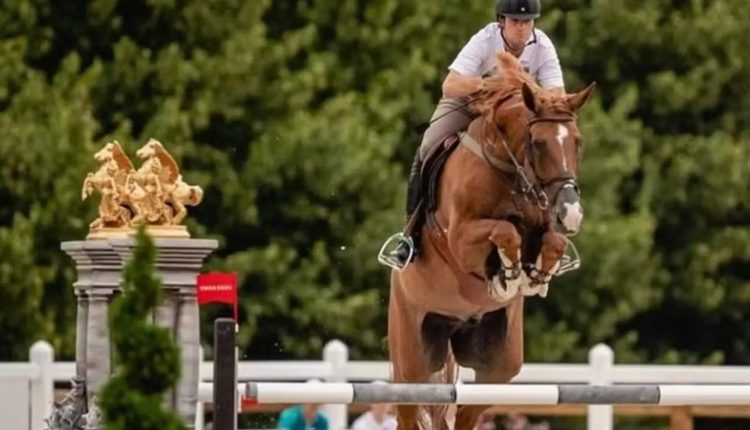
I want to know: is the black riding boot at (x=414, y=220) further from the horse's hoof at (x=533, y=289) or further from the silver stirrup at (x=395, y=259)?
the horse's hoof at (x=533, y=289)

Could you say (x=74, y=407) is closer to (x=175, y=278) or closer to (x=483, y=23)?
(x=175, y=278)

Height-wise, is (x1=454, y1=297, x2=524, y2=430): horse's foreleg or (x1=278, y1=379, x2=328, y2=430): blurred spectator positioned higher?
(x1=278, y1=379, x2=328, y2=430): blurred spectator

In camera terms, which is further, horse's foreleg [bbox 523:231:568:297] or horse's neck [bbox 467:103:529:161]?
horse's neck [bbox 467:103:529:161]

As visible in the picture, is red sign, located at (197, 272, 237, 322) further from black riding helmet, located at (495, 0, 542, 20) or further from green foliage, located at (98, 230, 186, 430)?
green foliage, located at (98, 230, 186, 430)

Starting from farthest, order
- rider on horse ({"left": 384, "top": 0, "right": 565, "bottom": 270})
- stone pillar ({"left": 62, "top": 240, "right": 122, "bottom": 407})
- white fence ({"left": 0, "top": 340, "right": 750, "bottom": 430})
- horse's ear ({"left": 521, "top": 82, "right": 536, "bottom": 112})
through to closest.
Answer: white fence ({"left": 0, "top": 340, "right": 750, "bottom": 430}) → rider on horse ({"left": 384, "top": 0, "right": 565, "bottom": 270}) → stone pillar ({"left": 62, "top": 240, "right": 122, "bottom": 407}) → horse's ear ({"left": 521, "top": 82, "right": 536, "bottom": 112})

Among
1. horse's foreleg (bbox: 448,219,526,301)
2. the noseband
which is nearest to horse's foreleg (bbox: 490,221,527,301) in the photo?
horse's foreleg (bbox: 448,219,526,301)

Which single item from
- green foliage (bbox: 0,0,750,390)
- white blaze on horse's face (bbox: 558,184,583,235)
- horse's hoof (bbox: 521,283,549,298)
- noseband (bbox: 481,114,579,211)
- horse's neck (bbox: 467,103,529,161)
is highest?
green foliage (bbox: 0,0,750,390)

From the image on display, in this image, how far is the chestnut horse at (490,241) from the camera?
841 centimetres

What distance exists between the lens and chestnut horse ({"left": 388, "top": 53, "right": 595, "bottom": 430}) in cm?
841

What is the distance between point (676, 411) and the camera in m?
14.6

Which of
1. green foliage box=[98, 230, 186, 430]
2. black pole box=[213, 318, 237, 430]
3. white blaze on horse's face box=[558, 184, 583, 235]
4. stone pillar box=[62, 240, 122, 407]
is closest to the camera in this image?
green foliage box=[98, 230, 186, 430]

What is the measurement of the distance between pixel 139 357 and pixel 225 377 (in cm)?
137

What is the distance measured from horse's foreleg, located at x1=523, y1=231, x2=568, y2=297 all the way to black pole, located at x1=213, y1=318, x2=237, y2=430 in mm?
1615

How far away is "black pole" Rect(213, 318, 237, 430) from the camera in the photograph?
7125mm
